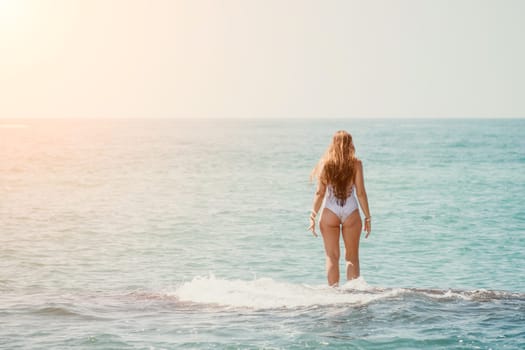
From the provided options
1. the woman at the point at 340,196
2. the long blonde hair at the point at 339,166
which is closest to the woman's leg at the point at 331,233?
the woman at the point at 340,196

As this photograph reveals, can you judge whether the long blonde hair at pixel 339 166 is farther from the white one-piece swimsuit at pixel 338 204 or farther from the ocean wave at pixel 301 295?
the ocean wave at pixel 301 295

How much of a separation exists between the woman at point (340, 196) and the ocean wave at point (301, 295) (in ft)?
1.58

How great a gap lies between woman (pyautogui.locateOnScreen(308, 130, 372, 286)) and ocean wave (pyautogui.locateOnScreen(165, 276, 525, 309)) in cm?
48

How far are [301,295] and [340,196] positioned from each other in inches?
54.9

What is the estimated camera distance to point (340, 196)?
33.4ft

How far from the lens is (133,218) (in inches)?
936

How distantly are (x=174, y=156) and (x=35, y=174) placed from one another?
1958cm

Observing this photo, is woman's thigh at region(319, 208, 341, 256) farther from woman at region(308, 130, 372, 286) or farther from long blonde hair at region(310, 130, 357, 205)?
long blonde hair at region(310, 130, 357, 205)

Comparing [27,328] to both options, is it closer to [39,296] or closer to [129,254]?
[39,296]

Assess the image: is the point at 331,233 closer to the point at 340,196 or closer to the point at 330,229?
the point at 330,229

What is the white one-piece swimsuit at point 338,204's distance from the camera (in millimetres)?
10234

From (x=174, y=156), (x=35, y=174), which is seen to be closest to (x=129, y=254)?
(x=35, y=174)

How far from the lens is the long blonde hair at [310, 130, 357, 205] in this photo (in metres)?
9.95

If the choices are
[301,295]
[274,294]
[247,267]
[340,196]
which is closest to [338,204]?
[340,196]
